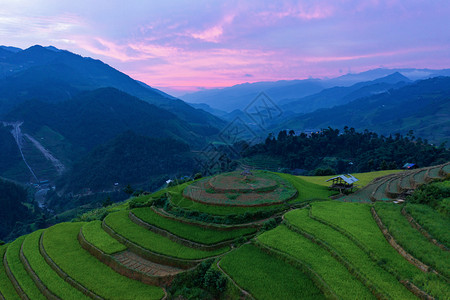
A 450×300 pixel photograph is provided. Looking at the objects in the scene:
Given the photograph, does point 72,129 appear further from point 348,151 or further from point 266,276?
point 266,276

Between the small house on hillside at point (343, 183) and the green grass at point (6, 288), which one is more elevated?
the small house on hillside at point (343, 183)

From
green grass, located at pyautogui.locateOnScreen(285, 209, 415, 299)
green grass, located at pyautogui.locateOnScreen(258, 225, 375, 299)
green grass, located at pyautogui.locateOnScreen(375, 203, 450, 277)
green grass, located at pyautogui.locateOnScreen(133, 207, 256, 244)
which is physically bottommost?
green grass, located at pyautogui.locateOnScreen(133, 207, 256, 244)

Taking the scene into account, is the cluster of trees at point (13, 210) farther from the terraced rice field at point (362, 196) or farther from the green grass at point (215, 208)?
the terraced rice field at point (362, 196)

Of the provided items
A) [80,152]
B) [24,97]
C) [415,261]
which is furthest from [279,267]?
[24,97]

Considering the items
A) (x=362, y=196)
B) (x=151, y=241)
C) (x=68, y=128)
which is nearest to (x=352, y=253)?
(x=151, y=241)

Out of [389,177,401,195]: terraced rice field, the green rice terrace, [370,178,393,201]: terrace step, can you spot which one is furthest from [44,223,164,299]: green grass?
[389,177,401,195]: terraced rice field

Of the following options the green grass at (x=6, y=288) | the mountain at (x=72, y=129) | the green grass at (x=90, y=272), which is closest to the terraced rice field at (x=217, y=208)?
the green grass at (x=90, y=272)

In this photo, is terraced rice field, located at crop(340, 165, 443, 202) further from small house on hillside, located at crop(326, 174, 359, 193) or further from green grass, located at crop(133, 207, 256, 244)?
green grass, located at crop(133, 207, 256, 244)
